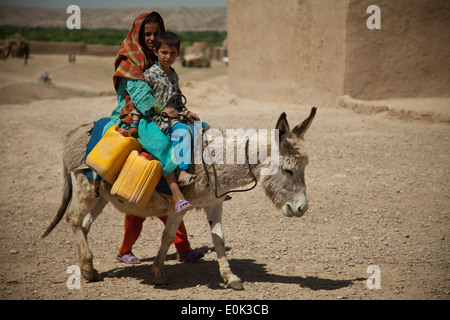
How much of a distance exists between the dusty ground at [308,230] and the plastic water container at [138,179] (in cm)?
90

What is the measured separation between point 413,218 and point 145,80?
3.75 m

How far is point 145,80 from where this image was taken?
14.1 ft

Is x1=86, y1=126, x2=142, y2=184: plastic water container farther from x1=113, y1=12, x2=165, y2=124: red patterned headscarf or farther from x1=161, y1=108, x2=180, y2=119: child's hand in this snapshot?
x1=161, y1=108, x2=180, y2=119: child's hand

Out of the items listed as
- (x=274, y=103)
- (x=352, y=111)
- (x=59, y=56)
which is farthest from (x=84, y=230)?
(x=59, y=56)

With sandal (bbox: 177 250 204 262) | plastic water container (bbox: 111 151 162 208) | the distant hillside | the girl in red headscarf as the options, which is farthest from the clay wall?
the distant hillside

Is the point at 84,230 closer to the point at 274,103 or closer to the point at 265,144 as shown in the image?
the point at 265,144

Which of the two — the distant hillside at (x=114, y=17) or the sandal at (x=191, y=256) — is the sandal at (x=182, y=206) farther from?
the distant hillside at (x=114, y=17)

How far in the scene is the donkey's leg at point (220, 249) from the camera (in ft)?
14.3

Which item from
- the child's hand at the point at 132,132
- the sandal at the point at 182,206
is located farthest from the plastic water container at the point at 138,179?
the sandal at the point at 182,206

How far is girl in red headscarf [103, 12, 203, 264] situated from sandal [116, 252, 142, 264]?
142cm

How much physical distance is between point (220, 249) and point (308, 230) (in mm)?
1693

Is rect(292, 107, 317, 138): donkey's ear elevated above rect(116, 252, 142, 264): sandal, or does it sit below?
above

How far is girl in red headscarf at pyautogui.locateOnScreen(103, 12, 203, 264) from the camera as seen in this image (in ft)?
13.6

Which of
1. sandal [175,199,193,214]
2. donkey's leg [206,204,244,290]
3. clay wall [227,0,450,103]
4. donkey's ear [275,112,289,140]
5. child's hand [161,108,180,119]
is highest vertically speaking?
clay wall [227,0,450,103]
